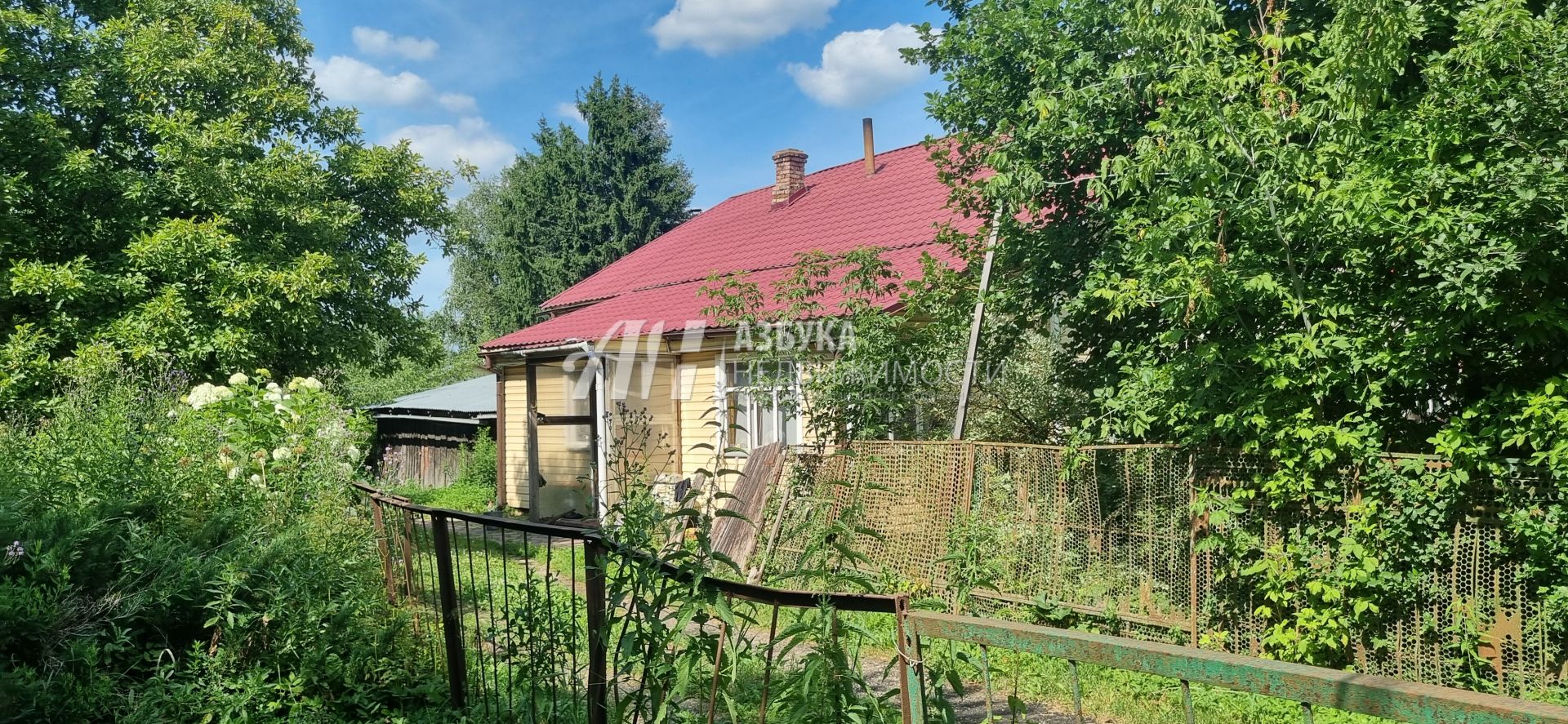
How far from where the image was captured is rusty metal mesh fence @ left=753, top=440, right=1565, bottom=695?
4.86 metres

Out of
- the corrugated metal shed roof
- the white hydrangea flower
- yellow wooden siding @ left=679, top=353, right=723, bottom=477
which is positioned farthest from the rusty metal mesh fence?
the corrugated metal shed roof

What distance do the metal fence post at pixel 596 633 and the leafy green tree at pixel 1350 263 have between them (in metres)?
3.50

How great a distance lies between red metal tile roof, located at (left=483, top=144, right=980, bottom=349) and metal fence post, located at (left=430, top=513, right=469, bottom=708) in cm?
820

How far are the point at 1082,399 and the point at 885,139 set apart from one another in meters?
10.8

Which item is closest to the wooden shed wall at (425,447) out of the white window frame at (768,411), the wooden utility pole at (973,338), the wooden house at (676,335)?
the wooden house at (676,335)

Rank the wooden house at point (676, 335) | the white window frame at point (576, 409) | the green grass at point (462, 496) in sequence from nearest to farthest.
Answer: the wooden house at point (676, 335) → the white window frame at point (576, 409) → the green grass at point (462, 496)

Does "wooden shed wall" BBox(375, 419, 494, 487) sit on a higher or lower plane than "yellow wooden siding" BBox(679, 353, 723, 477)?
lower

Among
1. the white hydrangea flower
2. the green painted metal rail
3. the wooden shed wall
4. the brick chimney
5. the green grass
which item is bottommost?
the green grass

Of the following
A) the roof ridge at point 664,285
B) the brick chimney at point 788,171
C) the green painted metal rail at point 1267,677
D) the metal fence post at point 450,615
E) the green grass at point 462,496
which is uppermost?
the brick chimney at point 788,171

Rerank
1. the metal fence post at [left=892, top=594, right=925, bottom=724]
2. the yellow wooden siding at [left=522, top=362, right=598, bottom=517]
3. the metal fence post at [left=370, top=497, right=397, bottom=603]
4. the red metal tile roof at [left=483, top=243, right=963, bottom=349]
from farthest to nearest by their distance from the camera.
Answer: the yellow wooden siding at [left=522, top=362, right=598, bottom=517] → the red metal tile roof at [left=483, top=243, right=963, bottom=349] → the metal fence post at [left=370, top=497, right=397, bottom=603] → the metal fence post at [left=892, top=594, right=925, bottom=724]

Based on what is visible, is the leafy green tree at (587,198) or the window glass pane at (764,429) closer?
the window glass pane at (764,429)

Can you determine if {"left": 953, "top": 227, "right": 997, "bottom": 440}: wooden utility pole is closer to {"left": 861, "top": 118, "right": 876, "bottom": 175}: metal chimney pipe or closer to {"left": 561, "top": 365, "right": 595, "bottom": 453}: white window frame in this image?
{"left": 861, "top": 118, "right": 876, "bottom": 175}: metal chimney pipe

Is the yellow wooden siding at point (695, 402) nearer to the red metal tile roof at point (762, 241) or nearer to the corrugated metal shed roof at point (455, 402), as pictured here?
the red metal tile roof at point (762, 241)

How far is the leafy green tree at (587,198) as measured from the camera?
30234mm
